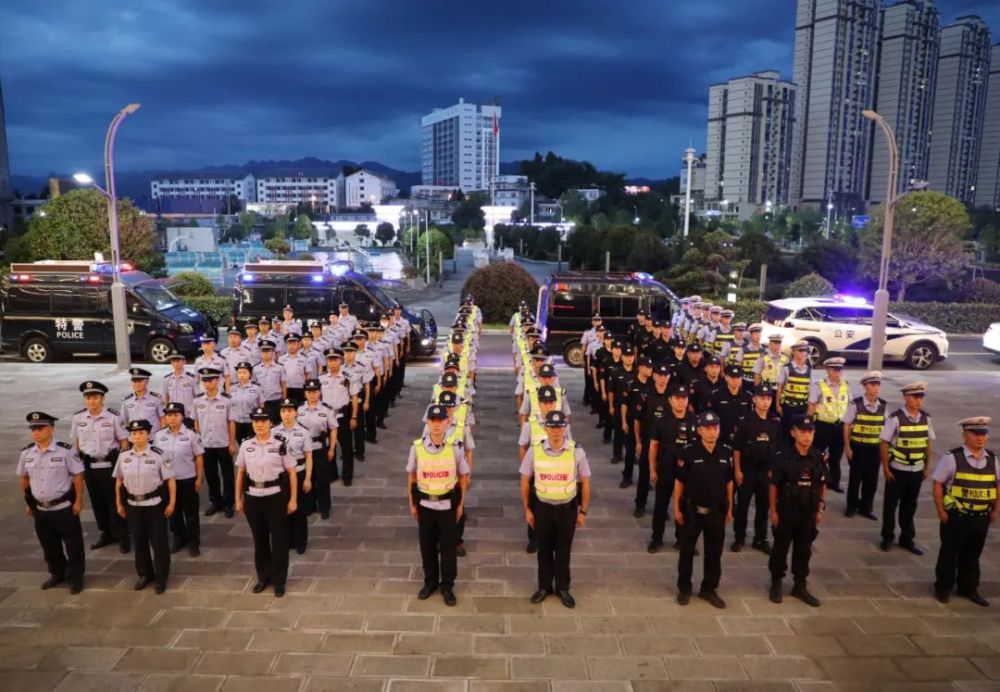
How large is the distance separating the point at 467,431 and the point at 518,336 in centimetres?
692

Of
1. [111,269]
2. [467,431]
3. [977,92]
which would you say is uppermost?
[977,92]

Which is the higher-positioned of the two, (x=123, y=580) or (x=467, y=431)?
(x=467, y=431)

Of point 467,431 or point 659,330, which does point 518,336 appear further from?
point 467,431

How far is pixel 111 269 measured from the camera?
1731cm

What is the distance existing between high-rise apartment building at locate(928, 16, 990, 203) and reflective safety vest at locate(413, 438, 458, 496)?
11736 cm

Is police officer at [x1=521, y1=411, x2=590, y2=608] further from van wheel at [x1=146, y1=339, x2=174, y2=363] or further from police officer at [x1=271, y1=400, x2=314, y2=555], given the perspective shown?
van wheel at [x1=146, y1=339, x2=174, y2=363]

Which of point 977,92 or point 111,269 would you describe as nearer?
point 111,269

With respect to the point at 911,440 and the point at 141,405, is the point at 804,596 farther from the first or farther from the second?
the point at 141,405

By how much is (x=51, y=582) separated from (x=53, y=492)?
992mm

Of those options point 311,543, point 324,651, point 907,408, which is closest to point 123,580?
point 311,543

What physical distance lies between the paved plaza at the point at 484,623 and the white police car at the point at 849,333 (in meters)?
9.87

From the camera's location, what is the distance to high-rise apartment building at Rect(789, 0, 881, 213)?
89.5m

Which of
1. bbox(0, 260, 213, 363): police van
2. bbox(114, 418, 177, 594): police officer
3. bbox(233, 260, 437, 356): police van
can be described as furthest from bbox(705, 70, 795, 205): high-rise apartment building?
bbox(114, 418, 177, 594): police officer

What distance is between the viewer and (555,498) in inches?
232
